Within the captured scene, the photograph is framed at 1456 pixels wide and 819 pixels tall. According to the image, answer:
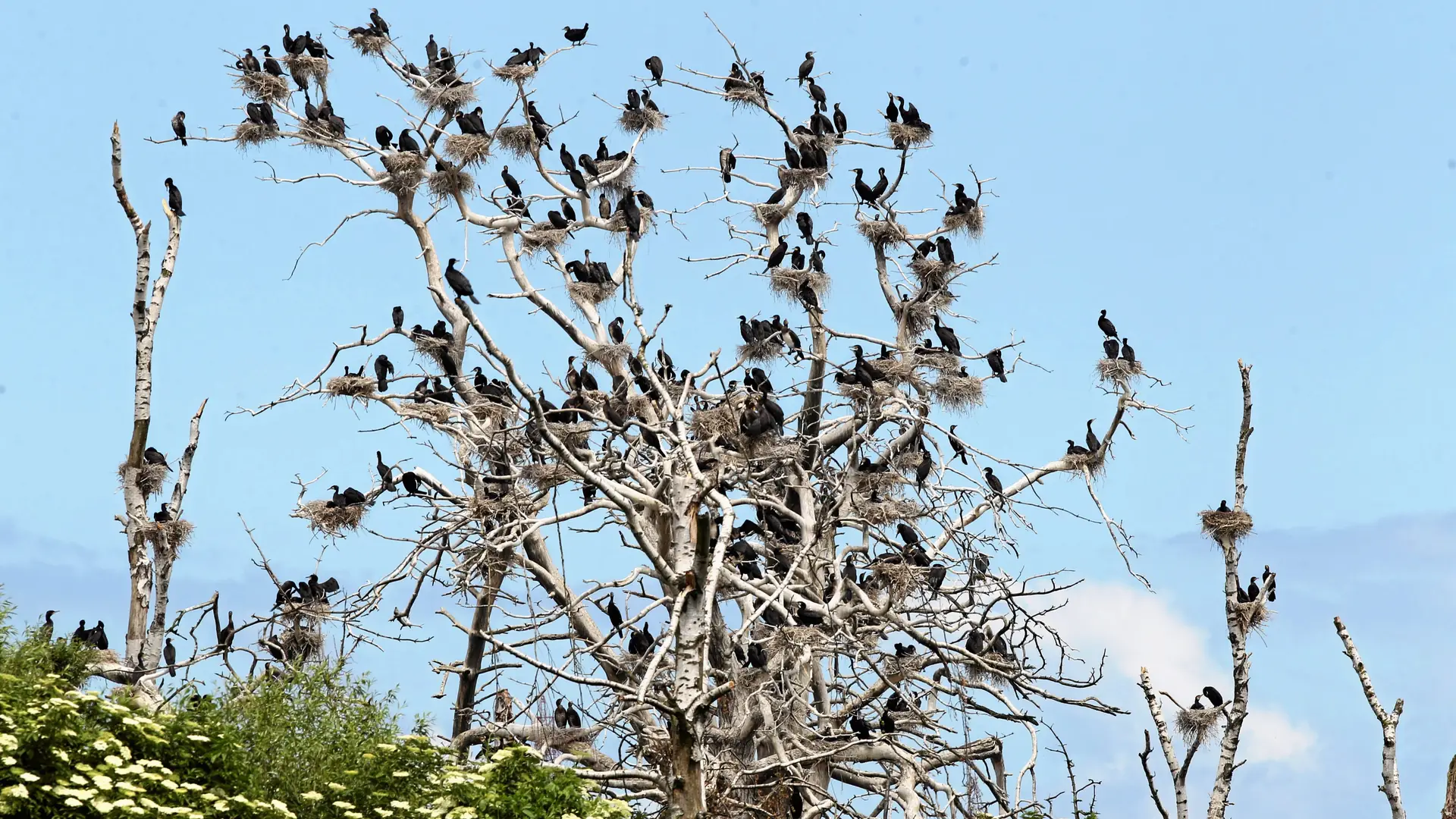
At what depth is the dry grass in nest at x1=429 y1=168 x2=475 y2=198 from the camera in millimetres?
16641

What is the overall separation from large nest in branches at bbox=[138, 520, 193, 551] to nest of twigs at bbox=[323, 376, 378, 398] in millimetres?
1825

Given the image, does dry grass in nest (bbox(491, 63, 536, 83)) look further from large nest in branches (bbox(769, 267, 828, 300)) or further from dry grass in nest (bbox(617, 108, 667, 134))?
large nest in branches (bbox(769, 267, 828, 300))

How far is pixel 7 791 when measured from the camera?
31.2ft

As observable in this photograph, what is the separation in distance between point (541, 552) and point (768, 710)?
3.58 m

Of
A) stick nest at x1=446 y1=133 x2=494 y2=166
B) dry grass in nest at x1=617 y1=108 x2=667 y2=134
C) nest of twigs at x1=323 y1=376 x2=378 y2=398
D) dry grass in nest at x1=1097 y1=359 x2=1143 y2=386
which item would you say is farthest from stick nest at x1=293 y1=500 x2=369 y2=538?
dry grass in nest at x1=1097 y1=359 x2=1143 y2=386

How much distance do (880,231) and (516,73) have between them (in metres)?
4.40

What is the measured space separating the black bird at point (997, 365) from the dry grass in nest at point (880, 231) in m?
1.90

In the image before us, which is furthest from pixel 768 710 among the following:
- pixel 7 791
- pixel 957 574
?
pixel 7 791

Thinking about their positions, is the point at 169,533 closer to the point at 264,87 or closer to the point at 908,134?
the point at 264,87

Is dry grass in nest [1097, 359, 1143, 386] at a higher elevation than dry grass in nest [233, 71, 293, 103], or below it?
below

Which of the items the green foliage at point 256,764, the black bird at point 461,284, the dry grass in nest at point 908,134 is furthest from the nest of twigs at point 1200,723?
the black bird at point 461,284

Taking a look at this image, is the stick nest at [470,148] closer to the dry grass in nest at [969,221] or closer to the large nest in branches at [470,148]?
the large nest in branches at [470,148]

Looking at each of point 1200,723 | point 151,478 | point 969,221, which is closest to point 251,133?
point 151,478

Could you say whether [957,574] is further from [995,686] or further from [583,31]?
[583,31]
